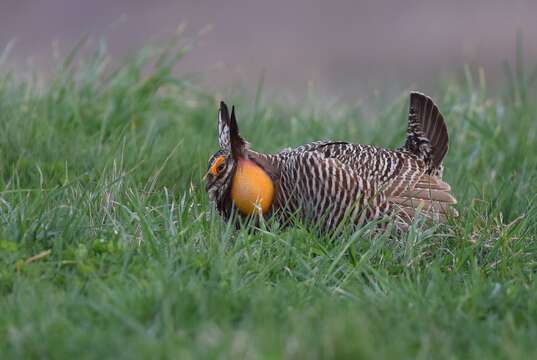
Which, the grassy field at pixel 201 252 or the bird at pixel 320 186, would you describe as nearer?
the grassy field at pixel 201 252

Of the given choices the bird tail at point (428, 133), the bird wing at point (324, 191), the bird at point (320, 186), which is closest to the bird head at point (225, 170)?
the bird at point (320, 186)

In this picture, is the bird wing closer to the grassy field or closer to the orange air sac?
the orange air sac

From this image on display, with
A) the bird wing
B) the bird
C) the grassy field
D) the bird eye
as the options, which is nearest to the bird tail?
the grassy field

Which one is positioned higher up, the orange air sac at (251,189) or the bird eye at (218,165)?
the bird eye at (218,165)

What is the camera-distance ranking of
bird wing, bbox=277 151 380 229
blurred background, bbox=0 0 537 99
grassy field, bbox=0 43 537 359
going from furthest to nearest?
blurred background, bbox=0 0 537 99 < bird wing, bbox=277 151 380 229 < grassy field, bbox=0 43 537 359

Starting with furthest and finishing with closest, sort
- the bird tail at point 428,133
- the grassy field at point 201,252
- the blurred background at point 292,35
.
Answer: the blurred background at point 292,35, the bird tail at point 428,133, the grassy field at point 201,252

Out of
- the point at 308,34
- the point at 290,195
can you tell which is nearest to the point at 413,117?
the point at 290,195

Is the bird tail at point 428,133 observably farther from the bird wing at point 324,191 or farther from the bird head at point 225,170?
the bird head at point 225,170

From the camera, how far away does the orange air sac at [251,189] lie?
4656 millimetres

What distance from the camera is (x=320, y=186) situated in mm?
4621

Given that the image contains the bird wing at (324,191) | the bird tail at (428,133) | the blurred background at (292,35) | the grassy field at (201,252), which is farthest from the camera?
the blurred background at (292,35)

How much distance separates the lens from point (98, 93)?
6.19 metres

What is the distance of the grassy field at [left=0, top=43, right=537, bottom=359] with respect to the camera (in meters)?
3.05

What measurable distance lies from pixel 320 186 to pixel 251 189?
1.08 ft
